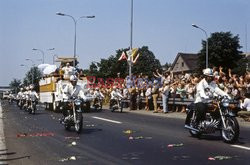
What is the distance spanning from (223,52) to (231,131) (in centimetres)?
7551

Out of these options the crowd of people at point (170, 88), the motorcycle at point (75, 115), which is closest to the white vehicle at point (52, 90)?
the crowd of people at point (170, 88)

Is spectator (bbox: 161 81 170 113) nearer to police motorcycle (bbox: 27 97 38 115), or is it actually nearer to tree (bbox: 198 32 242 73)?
police motorcycle (bbox: 27 97 38 115)

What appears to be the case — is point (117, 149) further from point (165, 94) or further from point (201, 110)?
point (165, 94)

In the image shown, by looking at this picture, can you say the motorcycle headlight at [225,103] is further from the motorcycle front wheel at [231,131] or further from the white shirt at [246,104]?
the white shirt at [246,104]

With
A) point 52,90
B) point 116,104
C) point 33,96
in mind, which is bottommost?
point 116,104

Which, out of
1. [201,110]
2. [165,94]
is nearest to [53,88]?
[165,94]

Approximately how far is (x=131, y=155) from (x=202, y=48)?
3068 inches

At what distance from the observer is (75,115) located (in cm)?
1497

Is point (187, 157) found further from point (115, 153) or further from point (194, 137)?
point (194, 137)

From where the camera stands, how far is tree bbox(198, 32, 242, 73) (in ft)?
279

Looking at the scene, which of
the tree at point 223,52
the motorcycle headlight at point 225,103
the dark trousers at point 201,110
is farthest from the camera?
the tree at point 223,52

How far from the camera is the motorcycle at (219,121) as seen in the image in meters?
11.5

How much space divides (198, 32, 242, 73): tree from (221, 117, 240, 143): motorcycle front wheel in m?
73.3

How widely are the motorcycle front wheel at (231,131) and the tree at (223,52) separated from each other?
241 feet
